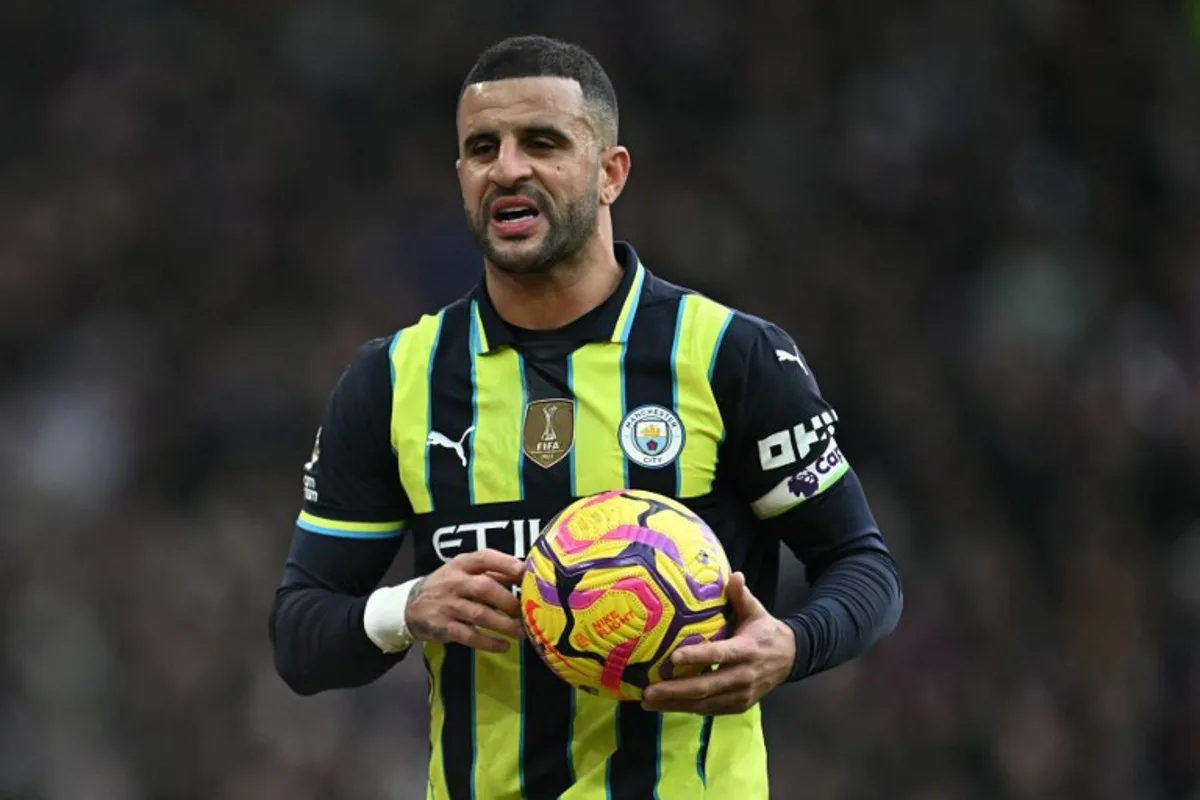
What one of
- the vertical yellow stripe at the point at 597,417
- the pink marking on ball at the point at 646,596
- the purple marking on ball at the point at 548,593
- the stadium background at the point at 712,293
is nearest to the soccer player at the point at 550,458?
the vertical yellow stripe at the point at 597,417

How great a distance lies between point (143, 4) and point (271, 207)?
1.58m

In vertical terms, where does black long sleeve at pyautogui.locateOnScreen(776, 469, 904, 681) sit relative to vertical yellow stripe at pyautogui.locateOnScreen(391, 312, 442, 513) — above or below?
below

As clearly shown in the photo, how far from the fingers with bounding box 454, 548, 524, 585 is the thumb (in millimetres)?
348

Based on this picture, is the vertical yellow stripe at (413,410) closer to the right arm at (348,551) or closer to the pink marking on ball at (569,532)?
the right arm at (348,551)

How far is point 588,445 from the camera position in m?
3.52

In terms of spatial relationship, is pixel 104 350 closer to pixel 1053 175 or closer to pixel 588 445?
pixel 1053 175

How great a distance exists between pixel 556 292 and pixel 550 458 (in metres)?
0.34

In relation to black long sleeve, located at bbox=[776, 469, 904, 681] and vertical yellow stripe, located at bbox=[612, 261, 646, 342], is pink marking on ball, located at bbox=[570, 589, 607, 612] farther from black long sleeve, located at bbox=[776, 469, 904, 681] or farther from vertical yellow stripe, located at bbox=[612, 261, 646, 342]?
vertical yellow stripe, located at bbox=[612, 261, 646, 342]

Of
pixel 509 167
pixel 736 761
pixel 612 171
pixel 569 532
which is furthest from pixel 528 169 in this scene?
pixel 736 761

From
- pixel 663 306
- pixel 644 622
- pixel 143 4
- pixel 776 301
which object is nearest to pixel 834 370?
pixel 776 301

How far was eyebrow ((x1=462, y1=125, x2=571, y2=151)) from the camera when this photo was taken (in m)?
3.58

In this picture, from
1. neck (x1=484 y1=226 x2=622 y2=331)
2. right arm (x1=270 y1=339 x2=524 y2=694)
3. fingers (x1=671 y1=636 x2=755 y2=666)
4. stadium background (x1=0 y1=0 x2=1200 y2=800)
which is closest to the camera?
fingers (x1=671 y1=636 x2=755 y2=666)

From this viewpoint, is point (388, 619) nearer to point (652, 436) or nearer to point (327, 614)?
point (327, 614)

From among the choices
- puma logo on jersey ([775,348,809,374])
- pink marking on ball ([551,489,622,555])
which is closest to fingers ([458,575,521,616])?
pink marking on ball ([551,489,622,555])
